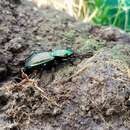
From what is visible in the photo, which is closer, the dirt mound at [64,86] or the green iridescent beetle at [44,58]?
the dirt mound at [64,86]

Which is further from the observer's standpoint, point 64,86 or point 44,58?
point 44,58

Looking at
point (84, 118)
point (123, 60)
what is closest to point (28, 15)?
point (123, 60)

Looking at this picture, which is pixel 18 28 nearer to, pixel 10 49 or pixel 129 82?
pixel 10 49

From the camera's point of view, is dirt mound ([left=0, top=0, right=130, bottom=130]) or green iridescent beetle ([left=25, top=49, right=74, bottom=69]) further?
green iridescent beetle ([left=25, top=49, right=74, bottom=69])

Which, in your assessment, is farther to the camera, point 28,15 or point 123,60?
point 28,15

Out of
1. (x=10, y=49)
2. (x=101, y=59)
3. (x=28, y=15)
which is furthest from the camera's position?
(x=28, y=15)
